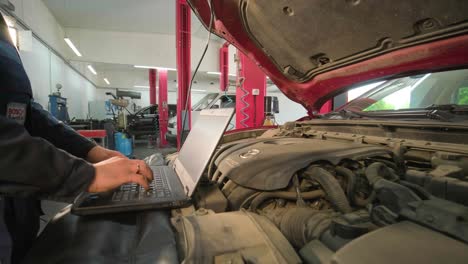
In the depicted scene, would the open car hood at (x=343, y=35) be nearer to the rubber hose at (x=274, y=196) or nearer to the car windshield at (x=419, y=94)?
the car windshield at (x=419, y=94)

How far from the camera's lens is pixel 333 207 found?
778mm

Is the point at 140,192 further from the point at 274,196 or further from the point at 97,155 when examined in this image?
the point at 274,196

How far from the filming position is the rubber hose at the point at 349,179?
0.81 m

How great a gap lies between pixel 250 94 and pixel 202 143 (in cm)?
277

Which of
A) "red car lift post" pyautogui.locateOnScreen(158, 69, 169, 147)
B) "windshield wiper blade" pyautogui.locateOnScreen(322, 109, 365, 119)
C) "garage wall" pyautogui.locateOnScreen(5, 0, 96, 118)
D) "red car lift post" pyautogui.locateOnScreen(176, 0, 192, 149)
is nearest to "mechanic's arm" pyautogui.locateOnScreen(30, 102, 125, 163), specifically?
"windshield wiper blade" pyautogui.locateOnScreen(322, 109, 365, 119)

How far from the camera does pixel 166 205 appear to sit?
702mm

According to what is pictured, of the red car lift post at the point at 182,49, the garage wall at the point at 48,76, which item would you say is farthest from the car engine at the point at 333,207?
the garage wall at the point at 48,76

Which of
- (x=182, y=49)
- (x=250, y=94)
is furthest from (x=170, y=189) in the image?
(x=182, y=49)

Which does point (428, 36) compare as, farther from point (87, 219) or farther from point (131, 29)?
point (131, 29)

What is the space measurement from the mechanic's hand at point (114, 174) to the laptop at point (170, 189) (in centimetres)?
7

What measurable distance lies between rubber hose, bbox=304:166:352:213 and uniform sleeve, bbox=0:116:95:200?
26.2 inches

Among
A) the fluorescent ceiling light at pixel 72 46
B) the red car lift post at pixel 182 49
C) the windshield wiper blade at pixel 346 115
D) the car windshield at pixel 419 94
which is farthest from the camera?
the fluorescent ceiling light at pixel 72 46

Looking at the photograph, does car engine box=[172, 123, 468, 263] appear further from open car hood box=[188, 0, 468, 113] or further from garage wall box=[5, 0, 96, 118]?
garage wall box=[5, 0, 96, 118]

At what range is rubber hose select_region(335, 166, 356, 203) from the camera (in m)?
0.81
